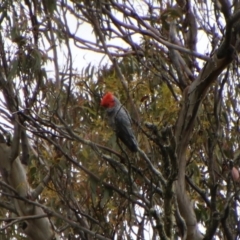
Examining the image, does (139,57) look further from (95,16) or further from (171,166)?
(171,166)

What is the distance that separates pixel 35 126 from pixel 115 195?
Answer: 1150mm

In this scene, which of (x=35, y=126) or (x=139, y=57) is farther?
(x=139, y=57)

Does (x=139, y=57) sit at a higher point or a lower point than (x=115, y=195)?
higher

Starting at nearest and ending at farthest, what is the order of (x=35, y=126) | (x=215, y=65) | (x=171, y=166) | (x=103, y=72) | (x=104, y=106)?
(x=171, y=166) < (x=215, y=65) < (x=35, y=126) < (x=104, y=106) < (x=103, y=72)

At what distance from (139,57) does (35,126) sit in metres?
1.16

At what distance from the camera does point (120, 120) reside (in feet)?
19.0

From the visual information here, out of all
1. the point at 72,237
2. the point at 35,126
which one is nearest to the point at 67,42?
the point at 35,126

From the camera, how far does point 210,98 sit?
6.23 meters

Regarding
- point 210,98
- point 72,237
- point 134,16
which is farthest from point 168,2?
point 72,237

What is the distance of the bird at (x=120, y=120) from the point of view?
5.70 m

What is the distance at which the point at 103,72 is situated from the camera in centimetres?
654

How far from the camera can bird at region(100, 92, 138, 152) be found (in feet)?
18.7

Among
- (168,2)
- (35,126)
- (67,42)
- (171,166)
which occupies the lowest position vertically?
(171,166)

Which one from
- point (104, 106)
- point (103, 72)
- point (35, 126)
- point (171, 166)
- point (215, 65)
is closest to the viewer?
point (171, 166)
